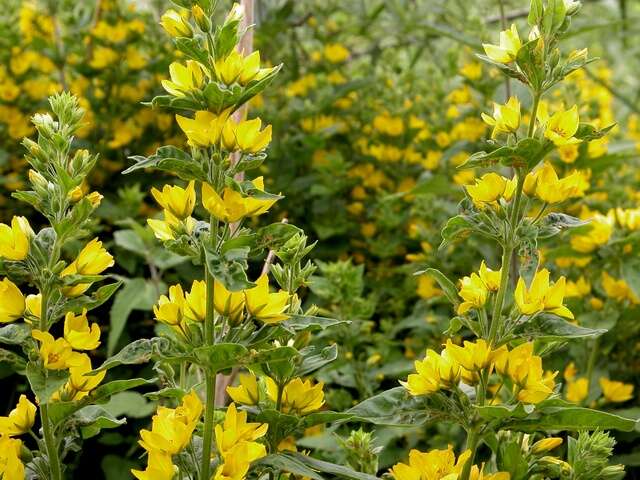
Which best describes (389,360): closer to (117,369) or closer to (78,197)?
(117,369)

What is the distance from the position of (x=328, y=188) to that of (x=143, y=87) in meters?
0.66

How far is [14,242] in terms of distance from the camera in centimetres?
98

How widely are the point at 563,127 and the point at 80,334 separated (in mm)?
568

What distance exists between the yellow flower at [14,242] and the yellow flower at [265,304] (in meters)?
0.25

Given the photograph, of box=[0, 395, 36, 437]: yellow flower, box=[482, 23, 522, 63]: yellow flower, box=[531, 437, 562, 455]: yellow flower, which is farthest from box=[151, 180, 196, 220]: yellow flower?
box=[531, 437, 562, 455]: yellow flower

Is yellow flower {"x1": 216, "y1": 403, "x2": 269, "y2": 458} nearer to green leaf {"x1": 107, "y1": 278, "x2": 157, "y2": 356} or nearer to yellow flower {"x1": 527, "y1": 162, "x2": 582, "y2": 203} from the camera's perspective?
yellow flower {"x1": 527, "y1": 162, "x2": 582, "y2": 203}

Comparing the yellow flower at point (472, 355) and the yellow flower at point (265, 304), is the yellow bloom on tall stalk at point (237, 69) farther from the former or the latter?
the yellow flower at point (472, 355)

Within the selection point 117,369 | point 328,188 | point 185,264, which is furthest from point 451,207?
point 117,369

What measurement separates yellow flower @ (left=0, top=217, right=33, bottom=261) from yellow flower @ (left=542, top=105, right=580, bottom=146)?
1.88 feet

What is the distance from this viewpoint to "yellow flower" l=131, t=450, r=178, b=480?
2.99 feet

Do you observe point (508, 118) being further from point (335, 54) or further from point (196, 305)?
point (335, 54)

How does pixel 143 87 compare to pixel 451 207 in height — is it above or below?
above

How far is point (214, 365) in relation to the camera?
3.04 ft

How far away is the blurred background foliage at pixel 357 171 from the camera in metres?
1.85
